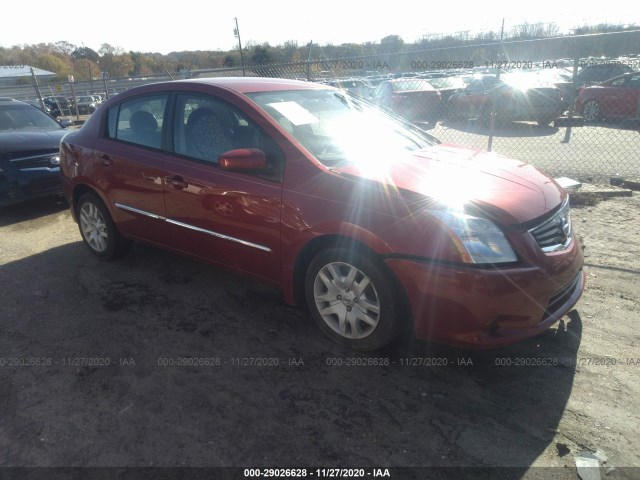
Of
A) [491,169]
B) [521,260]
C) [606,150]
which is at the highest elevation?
[491,169]

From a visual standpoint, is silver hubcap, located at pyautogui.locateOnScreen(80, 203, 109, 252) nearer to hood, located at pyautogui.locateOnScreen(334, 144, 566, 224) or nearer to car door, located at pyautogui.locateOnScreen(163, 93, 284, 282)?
car door, located at pyautogui.locateOnScreen(163, 93, 284, 282)

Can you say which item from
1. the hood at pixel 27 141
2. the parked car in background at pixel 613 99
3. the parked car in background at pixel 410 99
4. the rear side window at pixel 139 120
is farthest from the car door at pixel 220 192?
the parked car in background at pixel 613 99

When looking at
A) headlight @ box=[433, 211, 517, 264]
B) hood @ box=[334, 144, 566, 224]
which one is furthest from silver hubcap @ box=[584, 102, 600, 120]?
headlight @ box=[433, 211, 517, 264]

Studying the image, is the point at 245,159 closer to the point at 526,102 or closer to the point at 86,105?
the point at 526,102

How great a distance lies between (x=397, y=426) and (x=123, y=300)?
259 centimetres

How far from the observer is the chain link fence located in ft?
25.2

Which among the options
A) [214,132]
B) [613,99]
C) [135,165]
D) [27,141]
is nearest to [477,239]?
[214,132]

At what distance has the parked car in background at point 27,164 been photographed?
6262mm

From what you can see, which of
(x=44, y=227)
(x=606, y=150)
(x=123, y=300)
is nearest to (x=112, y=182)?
(x=123, y=300)

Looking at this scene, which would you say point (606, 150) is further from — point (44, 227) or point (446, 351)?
point (44, 227)

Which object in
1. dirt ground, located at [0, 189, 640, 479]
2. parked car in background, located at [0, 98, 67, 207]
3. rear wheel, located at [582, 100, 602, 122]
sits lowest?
dirt ground, located at [0, 189, 640, 479]

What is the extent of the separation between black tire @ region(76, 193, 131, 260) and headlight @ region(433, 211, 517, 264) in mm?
3312

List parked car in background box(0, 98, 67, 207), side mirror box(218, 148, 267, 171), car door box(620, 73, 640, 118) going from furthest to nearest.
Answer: car door box(620, 73, 640, 118), parked car in background box(0, 98, 67, 207), side mirror box(218, 148, 267, 171)

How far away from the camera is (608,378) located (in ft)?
9.32
